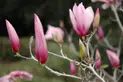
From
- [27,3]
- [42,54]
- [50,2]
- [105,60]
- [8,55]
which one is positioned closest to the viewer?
[42,54]

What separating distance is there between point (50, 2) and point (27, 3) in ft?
3.15

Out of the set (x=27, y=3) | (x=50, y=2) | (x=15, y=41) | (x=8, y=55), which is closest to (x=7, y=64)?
(x=8, y=55)

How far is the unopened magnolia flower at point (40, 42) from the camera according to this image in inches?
56.4

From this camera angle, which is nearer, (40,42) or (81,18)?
(40,42)

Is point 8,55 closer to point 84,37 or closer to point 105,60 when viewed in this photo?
point 105,60

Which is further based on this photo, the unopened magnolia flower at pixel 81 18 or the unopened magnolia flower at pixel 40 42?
the unopened magnolia flower at pixel 81 18

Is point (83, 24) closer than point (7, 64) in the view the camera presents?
Yes

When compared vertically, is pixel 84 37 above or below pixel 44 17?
above

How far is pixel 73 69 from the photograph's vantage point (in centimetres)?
217

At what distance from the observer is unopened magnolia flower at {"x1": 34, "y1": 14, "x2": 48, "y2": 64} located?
4.70 ft

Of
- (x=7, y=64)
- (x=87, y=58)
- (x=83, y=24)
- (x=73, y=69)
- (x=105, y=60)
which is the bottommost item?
(x=105, y=60)

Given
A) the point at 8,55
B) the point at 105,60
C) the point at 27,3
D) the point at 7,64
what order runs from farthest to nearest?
1. the point at 27,3
2. the point at 105,60
3. the point at 8,55
4. the point at 7,64

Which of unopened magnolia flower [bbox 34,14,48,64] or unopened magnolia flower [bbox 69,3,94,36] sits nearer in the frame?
unopened magnolia flower [bbox 34,14,48,64]

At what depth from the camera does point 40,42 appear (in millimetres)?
1441
